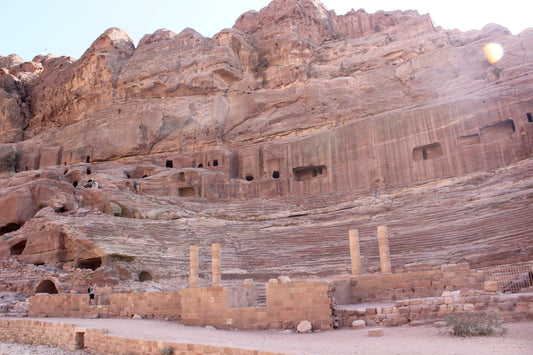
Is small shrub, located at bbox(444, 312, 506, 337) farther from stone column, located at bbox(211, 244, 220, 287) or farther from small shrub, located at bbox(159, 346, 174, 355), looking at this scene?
stone column, located at bbox(211, 244, 220, 287)

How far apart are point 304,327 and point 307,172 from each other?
2147 cm

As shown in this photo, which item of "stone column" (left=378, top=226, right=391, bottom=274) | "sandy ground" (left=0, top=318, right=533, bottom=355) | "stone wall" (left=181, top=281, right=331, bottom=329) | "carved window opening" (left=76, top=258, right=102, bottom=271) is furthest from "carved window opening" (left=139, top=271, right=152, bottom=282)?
"stone column" (left=378, top=226, right=391, bottom=274)

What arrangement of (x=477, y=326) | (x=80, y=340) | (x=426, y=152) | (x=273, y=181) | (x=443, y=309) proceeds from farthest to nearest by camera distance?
(x=273, y=181) → (x=426, y=152) → (x=80, y=340) → (x=443, y=309) → (x=477, y=326)

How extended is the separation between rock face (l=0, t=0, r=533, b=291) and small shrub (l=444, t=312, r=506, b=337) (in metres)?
7.47

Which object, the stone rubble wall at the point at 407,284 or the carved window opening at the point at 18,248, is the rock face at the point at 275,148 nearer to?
the carved window opening at the point at 18,248

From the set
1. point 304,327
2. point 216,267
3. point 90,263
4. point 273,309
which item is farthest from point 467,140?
point 90,263

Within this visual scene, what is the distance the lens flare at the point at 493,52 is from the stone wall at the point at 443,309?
2571 centimetres

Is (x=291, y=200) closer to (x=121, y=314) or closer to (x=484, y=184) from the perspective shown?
(x=484, y=184)

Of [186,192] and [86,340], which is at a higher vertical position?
[186,192]

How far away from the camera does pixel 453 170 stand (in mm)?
24219

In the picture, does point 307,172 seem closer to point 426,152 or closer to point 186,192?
point 426,152

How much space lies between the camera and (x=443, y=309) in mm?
9766

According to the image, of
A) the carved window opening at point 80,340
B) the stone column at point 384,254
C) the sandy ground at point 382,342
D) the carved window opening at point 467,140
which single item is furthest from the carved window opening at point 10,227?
the carved window opening at point 467,140

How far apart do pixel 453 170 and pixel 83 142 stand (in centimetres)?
3280
